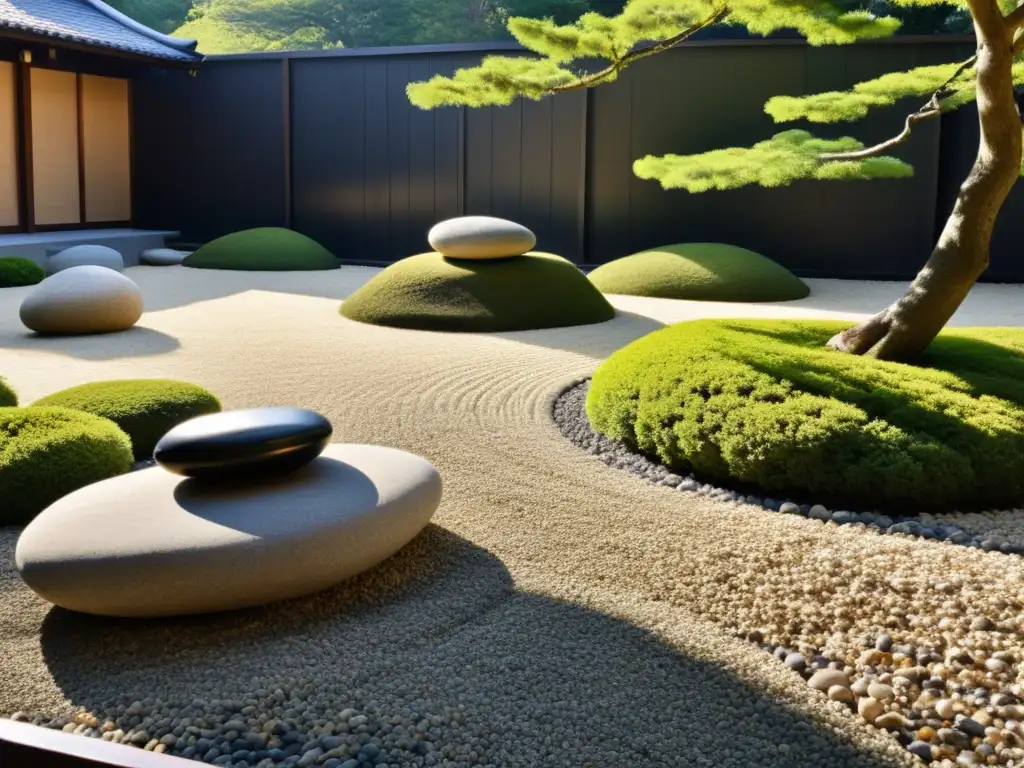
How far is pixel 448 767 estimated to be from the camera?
77.9 inches

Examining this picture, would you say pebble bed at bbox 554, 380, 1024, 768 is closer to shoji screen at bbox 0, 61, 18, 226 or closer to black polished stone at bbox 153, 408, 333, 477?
black polished stone at bbox 153, 408, 333, 477

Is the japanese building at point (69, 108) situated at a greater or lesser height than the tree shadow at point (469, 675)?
greater

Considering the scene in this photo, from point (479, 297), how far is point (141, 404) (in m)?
3.49

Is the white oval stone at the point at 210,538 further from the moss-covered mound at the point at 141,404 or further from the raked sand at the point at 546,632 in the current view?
the moss-covered mound at the point at 141,404

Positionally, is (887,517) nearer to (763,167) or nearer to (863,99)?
(763,167)

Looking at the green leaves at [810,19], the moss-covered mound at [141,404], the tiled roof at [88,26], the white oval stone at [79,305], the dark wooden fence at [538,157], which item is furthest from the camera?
the tiled roof at [88,26]

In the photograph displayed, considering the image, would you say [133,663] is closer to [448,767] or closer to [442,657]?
[442,657]

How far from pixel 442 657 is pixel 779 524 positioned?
1352 mm

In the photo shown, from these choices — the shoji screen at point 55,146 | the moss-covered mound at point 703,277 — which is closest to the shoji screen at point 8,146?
the shoji screen at point 55,146

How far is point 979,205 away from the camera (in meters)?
4.40

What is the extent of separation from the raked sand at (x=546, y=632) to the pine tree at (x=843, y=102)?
148 cm

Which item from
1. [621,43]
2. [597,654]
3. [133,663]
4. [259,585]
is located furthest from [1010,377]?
[133,663]

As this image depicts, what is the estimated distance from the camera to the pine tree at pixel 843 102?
173 inches

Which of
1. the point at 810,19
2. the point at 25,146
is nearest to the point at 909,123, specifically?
the point at 810,19
